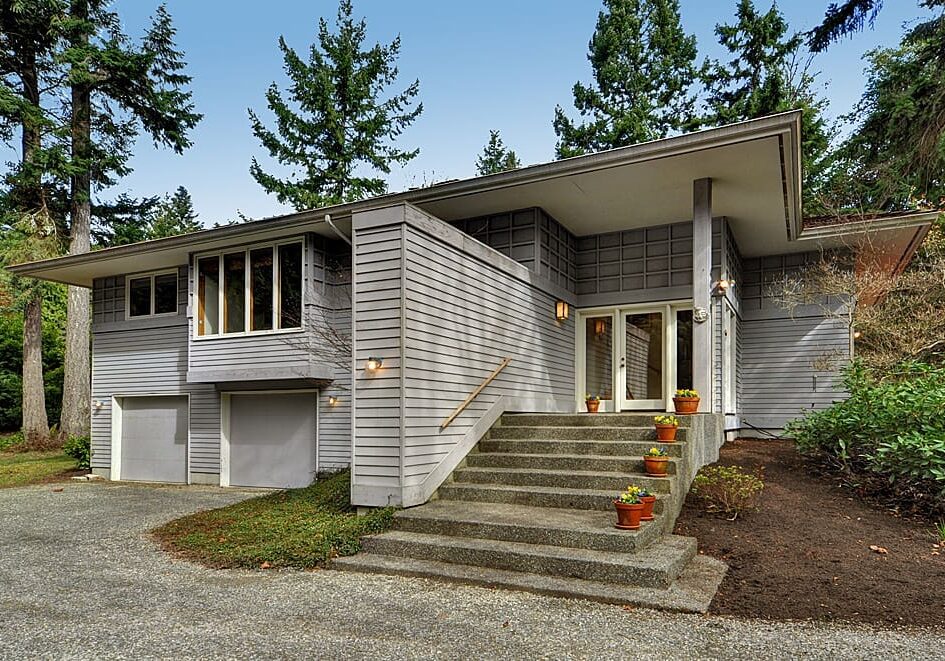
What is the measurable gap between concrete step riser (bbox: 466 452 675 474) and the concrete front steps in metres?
0.01

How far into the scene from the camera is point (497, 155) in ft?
83.3

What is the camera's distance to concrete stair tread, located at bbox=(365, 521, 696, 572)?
15.2 ft

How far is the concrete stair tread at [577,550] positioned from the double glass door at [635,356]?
Answer: 179 inches

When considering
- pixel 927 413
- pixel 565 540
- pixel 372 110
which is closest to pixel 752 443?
pixel 927 413

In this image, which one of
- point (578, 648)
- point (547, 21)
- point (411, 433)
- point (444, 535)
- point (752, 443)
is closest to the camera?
point (578, 648)

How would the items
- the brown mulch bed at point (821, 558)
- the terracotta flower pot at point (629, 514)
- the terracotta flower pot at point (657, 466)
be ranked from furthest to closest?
1. the terracotta flower pot at point (657, 466)
2. the terracotta flower pot at point (629, 514)
3. the brown mulch bed at point (821, 558)

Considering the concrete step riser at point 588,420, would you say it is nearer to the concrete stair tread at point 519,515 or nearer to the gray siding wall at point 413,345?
the gray siding wall at point 413,345

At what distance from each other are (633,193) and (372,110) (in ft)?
45.9

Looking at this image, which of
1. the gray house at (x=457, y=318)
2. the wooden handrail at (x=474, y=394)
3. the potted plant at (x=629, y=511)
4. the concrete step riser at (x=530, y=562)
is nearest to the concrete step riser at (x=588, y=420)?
the gray house at (x=457, y=318)

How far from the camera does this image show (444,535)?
5.62m

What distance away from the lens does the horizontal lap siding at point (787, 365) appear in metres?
10.8

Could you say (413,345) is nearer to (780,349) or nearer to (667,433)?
(667,433)

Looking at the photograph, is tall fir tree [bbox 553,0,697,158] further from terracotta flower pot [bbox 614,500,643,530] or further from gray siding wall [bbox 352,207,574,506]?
terracotta flower pot [bbox 614,500,643,530]

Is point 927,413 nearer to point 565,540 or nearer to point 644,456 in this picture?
point 644,456
